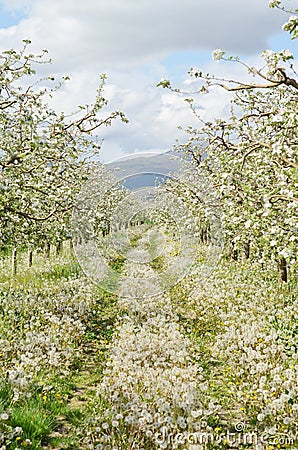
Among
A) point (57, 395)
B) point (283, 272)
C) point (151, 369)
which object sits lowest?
point (57, 395)

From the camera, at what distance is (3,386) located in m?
6.87

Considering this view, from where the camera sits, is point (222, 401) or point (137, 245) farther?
point (137, 245)

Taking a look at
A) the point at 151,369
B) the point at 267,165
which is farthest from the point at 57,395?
the point at 267,165

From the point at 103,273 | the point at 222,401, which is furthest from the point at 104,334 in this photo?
the point at 103,273

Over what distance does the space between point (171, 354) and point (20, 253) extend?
58.6ft

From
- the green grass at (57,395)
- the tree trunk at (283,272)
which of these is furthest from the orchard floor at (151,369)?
the tree trunk at (283,272)

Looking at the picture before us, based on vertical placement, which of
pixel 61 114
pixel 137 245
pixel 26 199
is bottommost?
pixel 137 245

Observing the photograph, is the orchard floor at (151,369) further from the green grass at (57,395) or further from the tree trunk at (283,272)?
the tree trunk at (283,272)

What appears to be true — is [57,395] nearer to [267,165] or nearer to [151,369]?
[151,369]

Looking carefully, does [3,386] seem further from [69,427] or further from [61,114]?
[61,114]

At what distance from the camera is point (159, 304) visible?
13156 mm

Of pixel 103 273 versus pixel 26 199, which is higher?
pixel 26 199

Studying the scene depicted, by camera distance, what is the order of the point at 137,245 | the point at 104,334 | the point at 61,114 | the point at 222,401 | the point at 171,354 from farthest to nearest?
the point at 137,245
the point at 104,334
the point at 61,114
the point at 171,354
the point at 222,401

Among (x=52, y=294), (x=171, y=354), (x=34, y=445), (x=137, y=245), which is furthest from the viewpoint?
(x=137, y=245)
